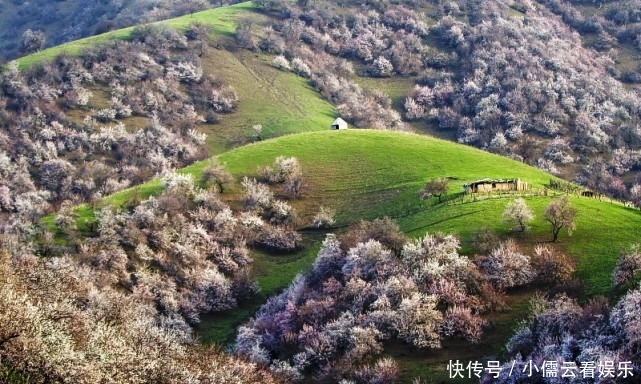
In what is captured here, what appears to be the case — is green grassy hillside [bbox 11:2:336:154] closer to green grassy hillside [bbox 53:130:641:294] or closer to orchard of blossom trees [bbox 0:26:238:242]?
orchard of blossom trees [bbox 0:26:238:242]

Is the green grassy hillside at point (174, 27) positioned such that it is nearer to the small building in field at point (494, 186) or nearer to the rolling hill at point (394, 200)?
the rolling hill at point (394, 200)

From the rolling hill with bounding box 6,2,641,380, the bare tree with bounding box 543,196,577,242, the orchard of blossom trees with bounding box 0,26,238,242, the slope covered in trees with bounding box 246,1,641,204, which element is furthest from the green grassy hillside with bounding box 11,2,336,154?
the bare tree with bounding box 543,196,577,242

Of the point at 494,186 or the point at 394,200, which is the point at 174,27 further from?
the point at 494,186

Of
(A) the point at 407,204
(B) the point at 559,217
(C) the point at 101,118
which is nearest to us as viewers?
(B) the point at 559,217

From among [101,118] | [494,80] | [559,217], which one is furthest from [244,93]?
[559,217]

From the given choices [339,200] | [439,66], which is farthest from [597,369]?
[439,66]

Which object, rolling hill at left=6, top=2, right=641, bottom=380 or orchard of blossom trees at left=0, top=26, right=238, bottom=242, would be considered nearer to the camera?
rolling hill at left=6, top=2, right=641, bottom=380
